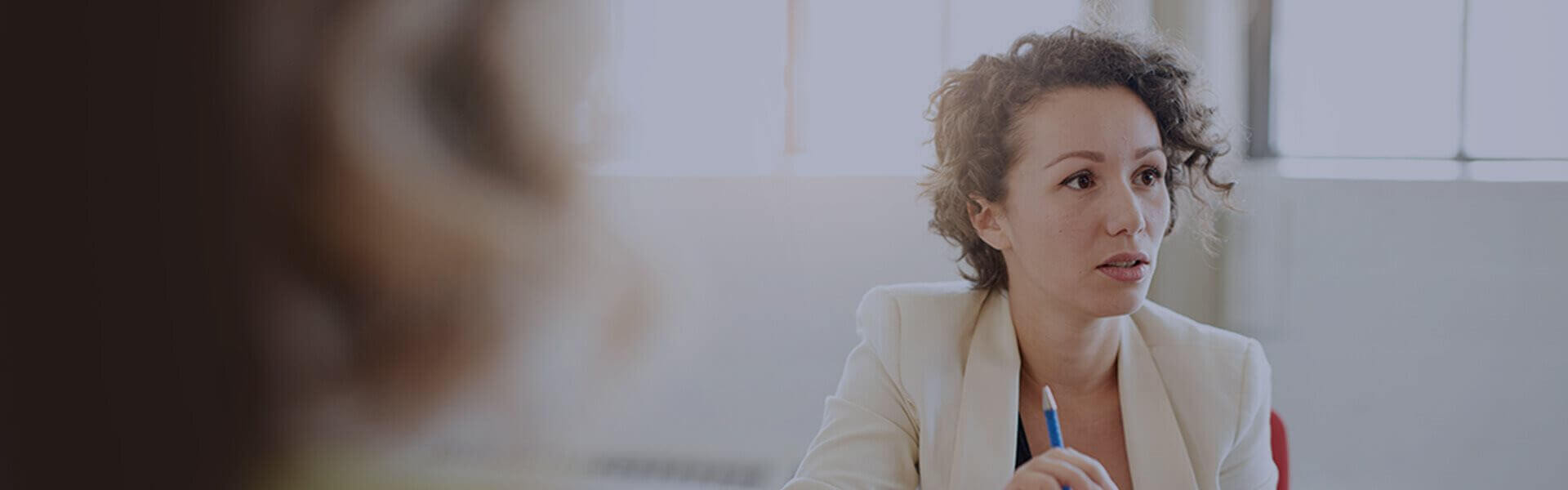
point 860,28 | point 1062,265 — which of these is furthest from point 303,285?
point 860,28

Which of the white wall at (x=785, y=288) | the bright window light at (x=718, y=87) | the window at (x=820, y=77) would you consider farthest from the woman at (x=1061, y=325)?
the white wall at (x=785, y=288)

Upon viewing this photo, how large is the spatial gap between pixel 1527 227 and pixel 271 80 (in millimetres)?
1624

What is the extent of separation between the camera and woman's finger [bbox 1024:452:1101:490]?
0.56 m

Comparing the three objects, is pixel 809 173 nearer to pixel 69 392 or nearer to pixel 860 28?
pixel 860 28

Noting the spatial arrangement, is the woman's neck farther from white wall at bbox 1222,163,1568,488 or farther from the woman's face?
white wall at bbox 1222,163,1568,488

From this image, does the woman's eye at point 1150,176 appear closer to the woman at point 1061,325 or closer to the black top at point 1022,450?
the woman at point 1061,325

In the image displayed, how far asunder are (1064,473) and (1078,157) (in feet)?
0.79

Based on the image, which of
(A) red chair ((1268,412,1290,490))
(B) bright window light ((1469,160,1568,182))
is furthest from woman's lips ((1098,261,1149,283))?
(B) bright window light ((1469,160,1568,182))

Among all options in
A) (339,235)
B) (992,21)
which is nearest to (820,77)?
(992,21)

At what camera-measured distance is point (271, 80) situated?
0.64ft

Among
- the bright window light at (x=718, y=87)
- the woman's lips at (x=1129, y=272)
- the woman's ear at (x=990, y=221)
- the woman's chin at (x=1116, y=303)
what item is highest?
the bright window light at (x=718, y=87)

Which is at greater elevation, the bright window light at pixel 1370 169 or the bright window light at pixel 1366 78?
the bright window light at pixel 1366 78

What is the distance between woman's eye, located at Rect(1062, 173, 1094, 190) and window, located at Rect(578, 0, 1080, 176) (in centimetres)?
62

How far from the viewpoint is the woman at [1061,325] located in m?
0.74
